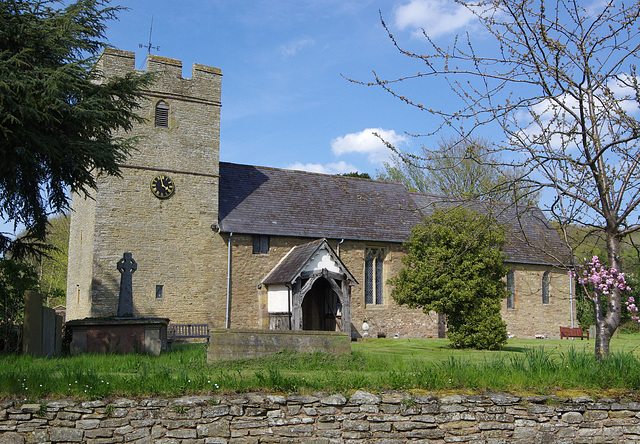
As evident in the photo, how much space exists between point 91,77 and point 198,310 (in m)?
11.4

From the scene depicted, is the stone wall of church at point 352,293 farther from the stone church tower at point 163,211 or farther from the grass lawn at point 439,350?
the grass lawn at point 439,350

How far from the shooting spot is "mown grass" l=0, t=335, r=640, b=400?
28.3ft

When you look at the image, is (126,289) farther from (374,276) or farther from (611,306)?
(374,276)

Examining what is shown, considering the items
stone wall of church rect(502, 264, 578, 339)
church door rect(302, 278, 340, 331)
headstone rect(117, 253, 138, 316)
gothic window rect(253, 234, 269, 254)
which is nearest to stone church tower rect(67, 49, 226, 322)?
gothic window rect(253, 234, 269, 254)

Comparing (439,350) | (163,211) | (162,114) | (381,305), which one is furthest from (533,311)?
(162,114)

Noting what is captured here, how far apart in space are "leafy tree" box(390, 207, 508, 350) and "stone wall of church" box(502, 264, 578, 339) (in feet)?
32.4

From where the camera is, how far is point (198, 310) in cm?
2333

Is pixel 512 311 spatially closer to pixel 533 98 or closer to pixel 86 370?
pixel 533 98

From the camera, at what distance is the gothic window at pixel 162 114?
24.0 m

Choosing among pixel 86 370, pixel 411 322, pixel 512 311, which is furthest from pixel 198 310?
pixel 512 311

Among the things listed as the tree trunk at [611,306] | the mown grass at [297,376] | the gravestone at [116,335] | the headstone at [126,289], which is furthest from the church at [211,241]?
the tree trunk at [611,306]

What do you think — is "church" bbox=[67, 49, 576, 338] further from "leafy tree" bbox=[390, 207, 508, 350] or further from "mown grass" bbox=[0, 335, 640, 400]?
"mown grass" bbox=[0, 335, 640, 400]

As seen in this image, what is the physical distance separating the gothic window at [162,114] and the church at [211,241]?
6 centimetres

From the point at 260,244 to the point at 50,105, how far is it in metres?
12.9
